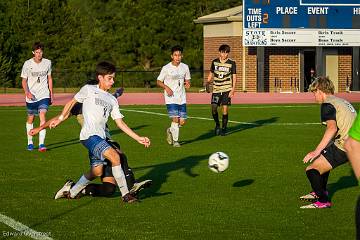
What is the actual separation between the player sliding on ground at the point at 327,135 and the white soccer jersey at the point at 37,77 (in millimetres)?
8648

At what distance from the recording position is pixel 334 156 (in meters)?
11.2

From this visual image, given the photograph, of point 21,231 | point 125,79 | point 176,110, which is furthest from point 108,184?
point 125,79

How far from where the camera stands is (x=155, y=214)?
10.9 meters

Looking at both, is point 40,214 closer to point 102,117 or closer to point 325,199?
point 102,117

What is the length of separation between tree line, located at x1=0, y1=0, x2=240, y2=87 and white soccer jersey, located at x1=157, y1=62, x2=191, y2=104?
134 feet

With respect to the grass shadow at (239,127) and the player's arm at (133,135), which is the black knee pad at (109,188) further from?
the grass shadow at (239,127)

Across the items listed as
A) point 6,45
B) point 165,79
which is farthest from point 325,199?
point 6,45

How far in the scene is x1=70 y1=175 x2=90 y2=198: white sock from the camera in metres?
11.8

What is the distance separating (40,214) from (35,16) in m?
52.1

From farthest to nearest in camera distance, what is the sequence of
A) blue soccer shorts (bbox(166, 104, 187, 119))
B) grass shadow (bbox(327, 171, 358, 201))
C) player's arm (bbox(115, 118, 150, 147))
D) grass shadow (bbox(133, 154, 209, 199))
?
1. blue soccer shorts (bbox(166, 104, 187, 119))
2. grass shadow (bbox(327, 171, 358, 201))
3. grass shadow (bbox(133, 154, 209, 199))
4. player's arm (bbox(115, 118, 150, 147))

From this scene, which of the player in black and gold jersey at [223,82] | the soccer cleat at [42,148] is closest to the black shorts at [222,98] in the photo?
the player in black and gold jersey at [223,82]

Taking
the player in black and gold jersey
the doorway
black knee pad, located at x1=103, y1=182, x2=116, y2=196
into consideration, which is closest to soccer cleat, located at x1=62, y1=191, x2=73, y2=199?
black knee pad, located at x1=103, y1=182, x2=116, y2=196

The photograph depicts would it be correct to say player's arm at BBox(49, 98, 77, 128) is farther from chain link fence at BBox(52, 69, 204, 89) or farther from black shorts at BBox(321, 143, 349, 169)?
chain link fence at BBox(52, 69, 204, 89)

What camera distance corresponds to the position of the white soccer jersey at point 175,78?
65.1 feet
